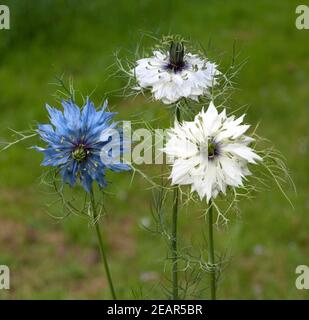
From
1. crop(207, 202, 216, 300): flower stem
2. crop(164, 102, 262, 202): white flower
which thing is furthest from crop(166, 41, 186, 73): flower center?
crop(207, 202, 216, 300): flower stem

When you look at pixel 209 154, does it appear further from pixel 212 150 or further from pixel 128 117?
pixel 128 117

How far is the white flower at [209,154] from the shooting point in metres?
0.96

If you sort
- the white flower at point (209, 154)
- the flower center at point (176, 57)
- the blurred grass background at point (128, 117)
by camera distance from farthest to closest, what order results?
the blurred grass background at point (128, 117)
the flower center at point (176, 57)
the white flower at point (209, 154)

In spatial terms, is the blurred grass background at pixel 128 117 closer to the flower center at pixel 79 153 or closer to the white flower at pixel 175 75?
the white flower at pixel 175 75

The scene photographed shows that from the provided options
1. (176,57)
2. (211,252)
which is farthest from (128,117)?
(211,252)

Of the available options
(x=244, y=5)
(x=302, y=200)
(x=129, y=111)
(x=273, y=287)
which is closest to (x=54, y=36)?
(x=129, y=111)

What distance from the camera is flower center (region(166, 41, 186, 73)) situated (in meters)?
1.08

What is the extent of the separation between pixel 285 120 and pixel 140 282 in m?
1.50

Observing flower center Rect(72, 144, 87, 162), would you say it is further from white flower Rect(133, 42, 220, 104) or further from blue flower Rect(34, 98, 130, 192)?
white flower Rect(133, 42, 220, 104)

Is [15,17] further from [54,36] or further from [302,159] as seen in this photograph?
[302,159]

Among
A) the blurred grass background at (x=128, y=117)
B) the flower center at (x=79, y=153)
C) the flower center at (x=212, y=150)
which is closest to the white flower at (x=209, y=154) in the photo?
the flower center at (x=212, y=150)

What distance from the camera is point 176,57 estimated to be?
3.56ft

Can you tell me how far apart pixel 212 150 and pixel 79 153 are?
0.62 feet

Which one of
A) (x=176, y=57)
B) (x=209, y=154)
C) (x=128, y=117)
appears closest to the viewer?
(x=209, y=154)
